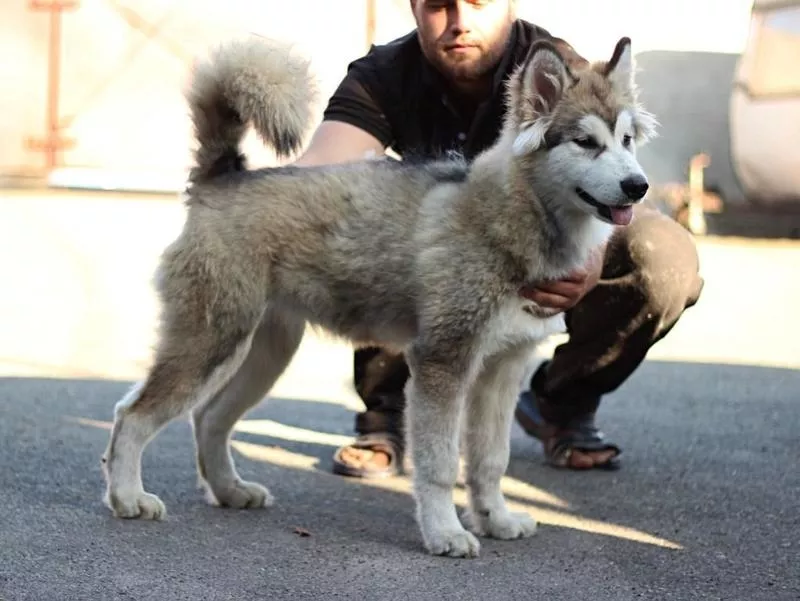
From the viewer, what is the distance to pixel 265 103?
346 centimetres

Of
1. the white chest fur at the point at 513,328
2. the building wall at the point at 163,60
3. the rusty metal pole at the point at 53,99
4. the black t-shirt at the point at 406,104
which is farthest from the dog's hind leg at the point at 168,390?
the rusty metal pole at the point at 53,99

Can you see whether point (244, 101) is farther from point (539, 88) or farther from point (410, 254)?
point (539, 88)

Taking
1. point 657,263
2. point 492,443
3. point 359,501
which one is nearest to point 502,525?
point 492,443

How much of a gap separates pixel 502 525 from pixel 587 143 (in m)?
1.05

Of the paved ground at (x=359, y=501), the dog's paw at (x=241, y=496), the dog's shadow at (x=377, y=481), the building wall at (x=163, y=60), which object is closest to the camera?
the paved ground at (x=359, y=501)

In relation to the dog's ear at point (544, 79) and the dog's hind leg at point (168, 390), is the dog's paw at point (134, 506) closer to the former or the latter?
the dog's hind leg at point (168, 390)

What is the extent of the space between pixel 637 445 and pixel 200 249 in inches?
80.1

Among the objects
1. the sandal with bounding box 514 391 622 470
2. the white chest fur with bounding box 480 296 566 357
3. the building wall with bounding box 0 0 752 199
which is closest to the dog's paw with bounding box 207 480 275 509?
the white chest fur with bounding box 480 296 566 357

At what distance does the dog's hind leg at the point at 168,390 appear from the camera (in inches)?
134

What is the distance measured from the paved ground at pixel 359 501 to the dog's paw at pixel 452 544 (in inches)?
1.7

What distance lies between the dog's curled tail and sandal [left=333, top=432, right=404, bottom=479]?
1.12 metres

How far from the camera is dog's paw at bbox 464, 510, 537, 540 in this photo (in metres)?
3.41

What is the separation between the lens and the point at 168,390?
340 cm

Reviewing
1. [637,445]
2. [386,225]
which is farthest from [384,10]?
[386,225]
